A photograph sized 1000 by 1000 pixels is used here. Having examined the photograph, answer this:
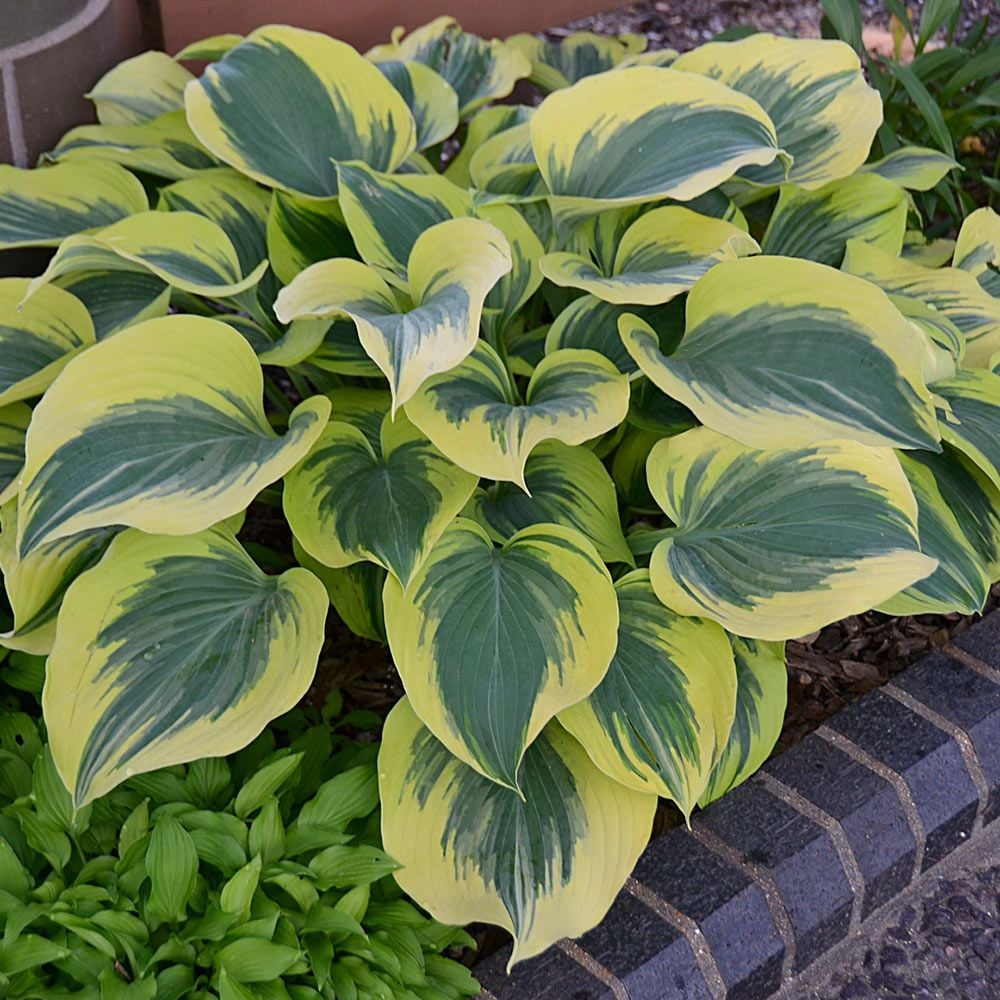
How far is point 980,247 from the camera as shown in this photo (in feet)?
6.57

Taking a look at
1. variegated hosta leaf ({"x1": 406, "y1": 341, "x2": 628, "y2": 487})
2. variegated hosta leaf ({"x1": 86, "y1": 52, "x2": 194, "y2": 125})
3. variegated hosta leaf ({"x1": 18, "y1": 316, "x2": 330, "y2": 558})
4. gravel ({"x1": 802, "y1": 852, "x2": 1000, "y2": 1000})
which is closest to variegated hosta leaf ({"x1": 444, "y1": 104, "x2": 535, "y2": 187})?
variegated hosta leaf ({"x1": 86, "y1": 52, "x2": 194, "y2": 125})

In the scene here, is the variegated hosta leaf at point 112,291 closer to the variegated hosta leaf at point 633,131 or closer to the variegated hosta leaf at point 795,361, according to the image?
the variegated hosta leaf at point 633,131

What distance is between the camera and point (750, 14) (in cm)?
327

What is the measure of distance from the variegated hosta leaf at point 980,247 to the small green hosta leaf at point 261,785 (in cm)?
134

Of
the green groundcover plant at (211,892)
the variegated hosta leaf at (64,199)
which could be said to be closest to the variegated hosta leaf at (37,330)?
the variegated hosta leaf at (64,199)

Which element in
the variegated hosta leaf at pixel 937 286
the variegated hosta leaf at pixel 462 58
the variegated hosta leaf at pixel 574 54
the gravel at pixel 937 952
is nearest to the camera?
the gravel at pixel 937 952

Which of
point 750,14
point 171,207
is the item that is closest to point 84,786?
point 171,207

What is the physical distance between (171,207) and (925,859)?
147cm

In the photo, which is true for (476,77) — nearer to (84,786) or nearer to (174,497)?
(174,497)

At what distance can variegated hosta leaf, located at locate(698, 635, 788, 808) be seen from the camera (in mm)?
1501

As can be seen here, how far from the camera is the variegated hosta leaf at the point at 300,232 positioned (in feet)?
5.80

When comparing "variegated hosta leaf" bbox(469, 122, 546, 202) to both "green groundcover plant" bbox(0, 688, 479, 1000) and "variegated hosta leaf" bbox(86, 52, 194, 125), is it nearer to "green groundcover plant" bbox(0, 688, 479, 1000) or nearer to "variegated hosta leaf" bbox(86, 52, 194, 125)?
"variegated hosta leaf" bbox(86, 52, 194, 125)

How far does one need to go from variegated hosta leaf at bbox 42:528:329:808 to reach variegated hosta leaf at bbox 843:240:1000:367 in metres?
1.02

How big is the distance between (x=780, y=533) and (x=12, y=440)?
3.27ft
